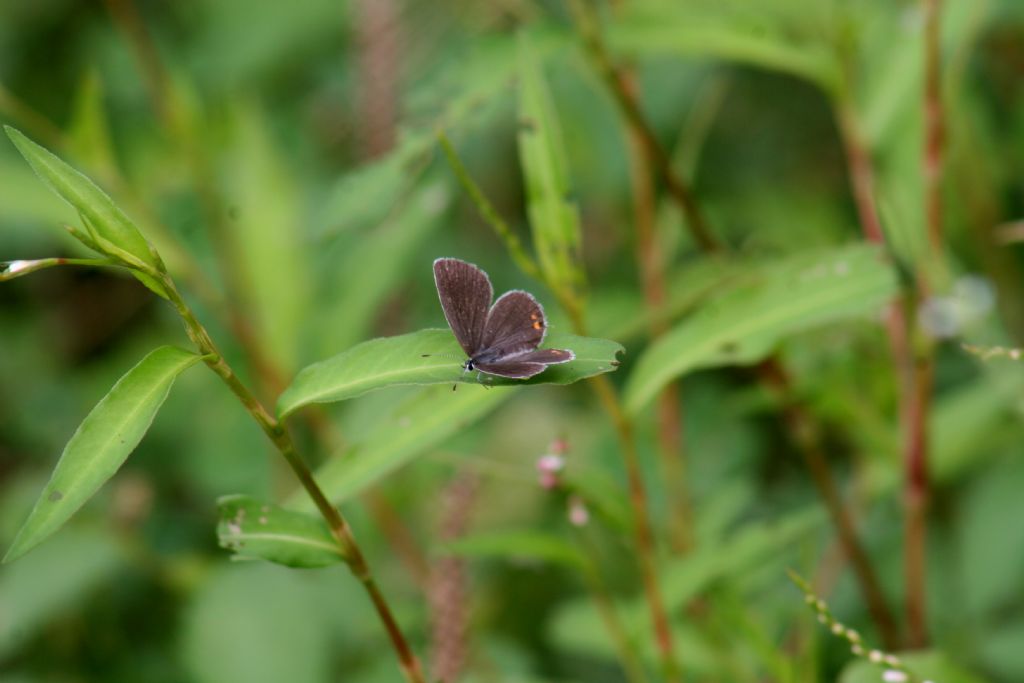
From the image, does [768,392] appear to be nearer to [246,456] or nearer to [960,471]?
[960,471]

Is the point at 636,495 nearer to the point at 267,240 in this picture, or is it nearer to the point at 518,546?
the point at 518,546

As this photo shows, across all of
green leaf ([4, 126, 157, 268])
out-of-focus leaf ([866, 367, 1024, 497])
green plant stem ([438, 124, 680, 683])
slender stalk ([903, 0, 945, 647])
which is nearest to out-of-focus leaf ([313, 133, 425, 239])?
green plant stem ([438, 124, 680, 683])

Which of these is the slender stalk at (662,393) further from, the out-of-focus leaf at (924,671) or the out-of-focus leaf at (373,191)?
the out-of-focus leaf at (924,671)

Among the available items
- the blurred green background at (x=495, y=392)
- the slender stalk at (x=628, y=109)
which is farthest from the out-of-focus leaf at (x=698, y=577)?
the slender stalk at (x=628, y=109)

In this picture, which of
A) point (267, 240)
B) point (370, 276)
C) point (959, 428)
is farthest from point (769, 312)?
point (267, 240)

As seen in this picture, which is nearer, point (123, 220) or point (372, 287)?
point (123, 220)

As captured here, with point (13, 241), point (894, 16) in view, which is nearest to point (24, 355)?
point (13, 241)

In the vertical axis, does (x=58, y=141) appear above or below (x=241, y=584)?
above
